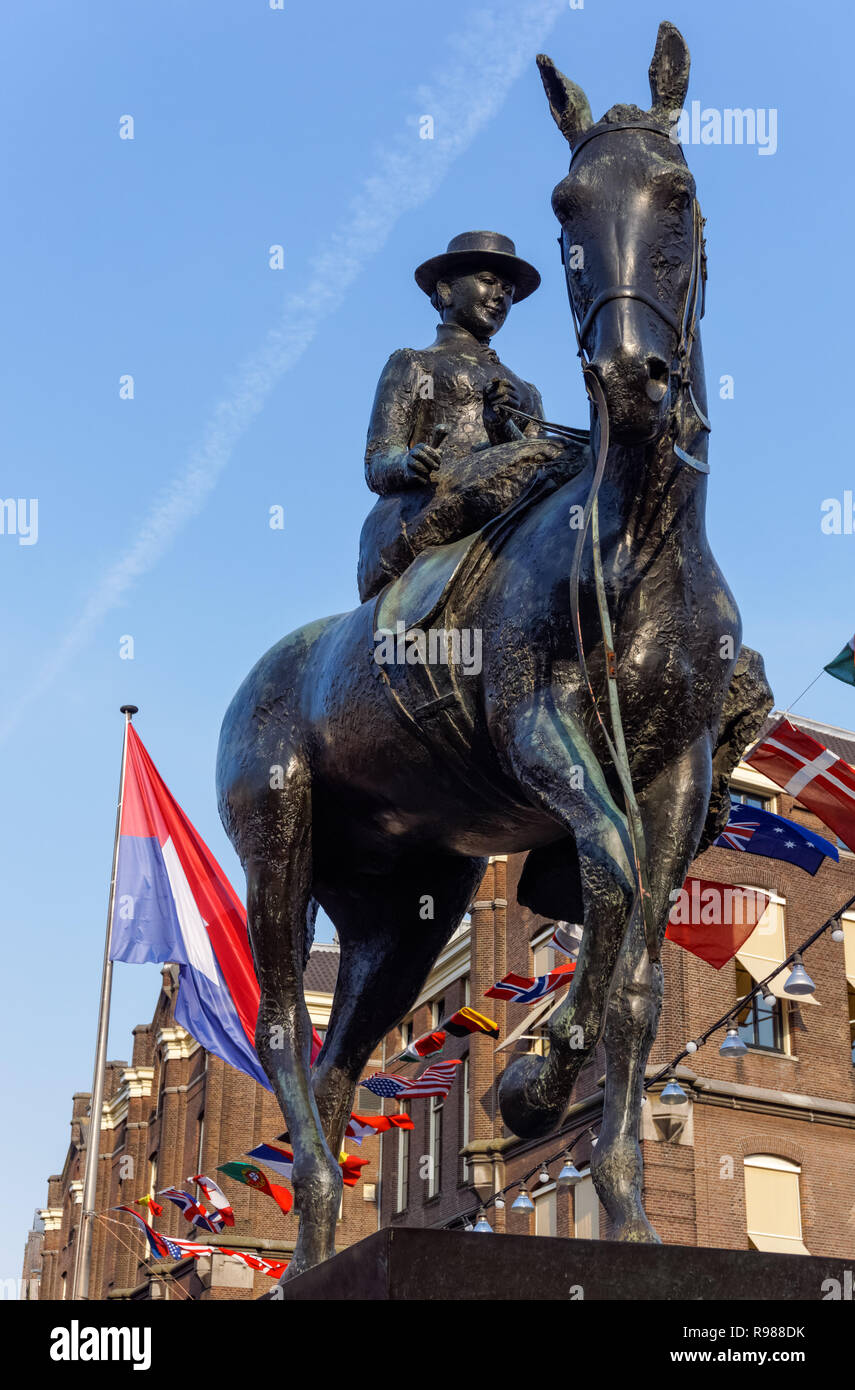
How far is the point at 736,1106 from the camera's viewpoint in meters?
30.6

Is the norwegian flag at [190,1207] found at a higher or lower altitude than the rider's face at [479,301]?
lower

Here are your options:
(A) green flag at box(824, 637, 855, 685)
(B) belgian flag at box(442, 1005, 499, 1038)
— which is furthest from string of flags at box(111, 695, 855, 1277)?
(B) belgian flag at box(442, 1005, 499, 1038)

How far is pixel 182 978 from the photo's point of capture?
18.6 m

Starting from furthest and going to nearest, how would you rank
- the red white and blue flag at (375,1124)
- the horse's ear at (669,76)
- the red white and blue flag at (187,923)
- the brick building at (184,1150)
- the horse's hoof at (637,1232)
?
the brick building at (184,1150) < the red white and blue flag at (375,1124) < the red white and blue flag at (187,923) < the horse's ear at (669,76) < the horse's hoof at (637,1232)

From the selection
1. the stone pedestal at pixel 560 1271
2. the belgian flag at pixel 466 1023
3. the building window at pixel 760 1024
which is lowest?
the stone pedestal at pixel 560 1271

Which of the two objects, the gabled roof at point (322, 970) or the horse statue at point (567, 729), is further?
the gabled roof at point (322, 970)

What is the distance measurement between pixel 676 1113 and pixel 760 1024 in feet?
10.8

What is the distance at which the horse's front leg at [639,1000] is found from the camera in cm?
438

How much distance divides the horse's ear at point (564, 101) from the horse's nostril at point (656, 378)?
0.98m

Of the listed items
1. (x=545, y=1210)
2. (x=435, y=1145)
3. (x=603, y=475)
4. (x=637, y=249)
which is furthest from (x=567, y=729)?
(x=435, y=1145)

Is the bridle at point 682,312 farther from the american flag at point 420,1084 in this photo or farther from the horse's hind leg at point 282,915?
the american flag at point 420,1084

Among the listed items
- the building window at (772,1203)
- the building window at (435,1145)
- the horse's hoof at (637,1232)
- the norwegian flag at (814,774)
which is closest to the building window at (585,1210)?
the building window at (772,1203)

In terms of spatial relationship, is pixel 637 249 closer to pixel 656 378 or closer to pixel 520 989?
pixel 656 378
